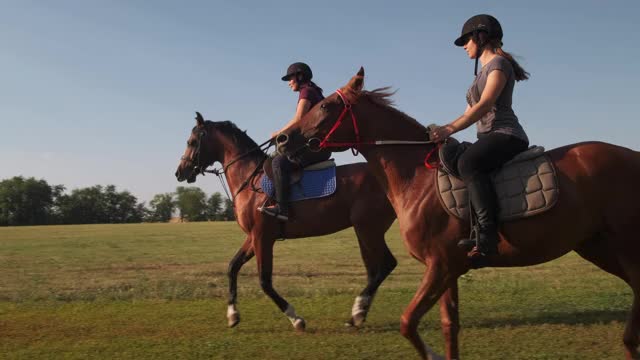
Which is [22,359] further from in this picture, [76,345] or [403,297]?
[403,297]

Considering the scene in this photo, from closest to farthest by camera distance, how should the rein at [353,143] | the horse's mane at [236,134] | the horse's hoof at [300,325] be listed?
the rein at [353,143]
the horse's hoof at [300,325]
the horse's mane at [236,134]

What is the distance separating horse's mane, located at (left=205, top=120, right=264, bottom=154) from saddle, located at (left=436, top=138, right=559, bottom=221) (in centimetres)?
485

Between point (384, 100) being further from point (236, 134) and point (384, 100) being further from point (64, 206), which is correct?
point (64, 206)

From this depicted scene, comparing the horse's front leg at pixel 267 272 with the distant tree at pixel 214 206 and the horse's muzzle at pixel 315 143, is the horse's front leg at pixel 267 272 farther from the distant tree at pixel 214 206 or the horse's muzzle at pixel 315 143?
the distant tree at pixel 214 206

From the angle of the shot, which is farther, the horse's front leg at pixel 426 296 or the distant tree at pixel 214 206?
the distant tree at pixel 214 206

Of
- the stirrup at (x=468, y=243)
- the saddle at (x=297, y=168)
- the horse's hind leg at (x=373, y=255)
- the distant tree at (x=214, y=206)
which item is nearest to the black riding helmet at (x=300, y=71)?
the saddle at (x=297, y=168)

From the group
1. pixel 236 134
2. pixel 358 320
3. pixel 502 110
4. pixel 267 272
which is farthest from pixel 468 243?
pixel 236 134

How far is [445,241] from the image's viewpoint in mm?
5152

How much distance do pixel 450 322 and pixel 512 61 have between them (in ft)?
8.80

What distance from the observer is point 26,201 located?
9819 centimetres

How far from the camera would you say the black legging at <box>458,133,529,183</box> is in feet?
16.7

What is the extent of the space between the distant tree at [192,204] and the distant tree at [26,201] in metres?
29.9

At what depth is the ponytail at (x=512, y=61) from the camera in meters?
5.43

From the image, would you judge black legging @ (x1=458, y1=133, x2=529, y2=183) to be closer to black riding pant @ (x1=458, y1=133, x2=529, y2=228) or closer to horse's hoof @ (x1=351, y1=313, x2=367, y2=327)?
black riding pant @ (x1=458, y1=133, x2=529, y2=228)
